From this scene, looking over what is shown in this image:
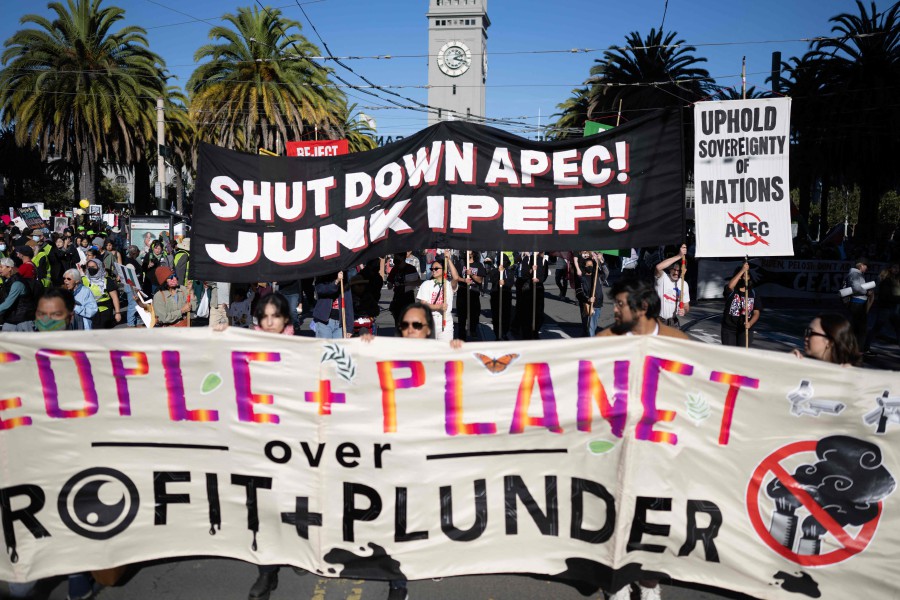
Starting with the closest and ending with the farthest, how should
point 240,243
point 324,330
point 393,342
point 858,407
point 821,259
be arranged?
point 858,407, point 393,342, point 240,243, point 324,330, point 821,259

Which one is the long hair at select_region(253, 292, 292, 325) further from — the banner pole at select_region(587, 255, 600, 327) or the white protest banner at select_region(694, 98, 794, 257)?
the banner pole at select_region(587, 255, 600, 327)

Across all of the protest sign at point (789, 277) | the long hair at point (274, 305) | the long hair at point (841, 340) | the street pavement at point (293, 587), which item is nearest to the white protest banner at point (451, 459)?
the street pavement at point (293, 587)

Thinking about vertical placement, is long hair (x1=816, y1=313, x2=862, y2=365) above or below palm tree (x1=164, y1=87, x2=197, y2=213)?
below

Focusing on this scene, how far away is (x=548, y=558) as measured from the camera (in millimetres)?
3980

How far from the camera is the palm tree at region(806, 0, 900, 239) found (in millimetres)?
26609

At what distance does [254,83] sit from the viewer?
24578 millimetres

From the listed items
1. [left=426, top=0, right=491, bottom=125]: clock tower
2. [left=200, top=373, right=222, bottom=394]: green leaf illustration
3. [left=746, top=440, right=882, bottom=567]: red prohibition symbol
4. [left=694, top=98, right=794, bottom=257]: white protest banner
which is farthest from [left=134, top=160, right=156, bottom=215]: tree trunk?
[left=426, top=0, right=491, bottom=125]: clock tower

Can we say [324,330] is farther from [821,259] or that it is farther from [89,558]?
[821,259]

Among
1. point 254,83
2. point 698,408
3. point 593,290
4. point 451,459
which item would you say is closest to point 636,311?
point 698,408

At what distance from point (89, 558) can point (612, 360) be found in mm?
3184

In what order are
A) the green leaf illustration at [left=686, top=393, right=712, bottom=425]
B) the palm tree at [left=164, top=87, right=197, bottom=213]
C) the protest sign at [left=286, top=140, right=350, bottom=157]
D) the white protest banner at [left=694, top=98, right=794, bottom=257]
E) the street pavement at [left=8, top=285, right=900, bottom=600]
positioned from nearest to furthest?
the green leaf illustration at [left=686, top=393, right=712, bottom=425], the street pavement at [left=8, top=285, right=900, bottom=600], the white protest banner at [left=694, top=98, right=794, bottom=257], the protest sign at [left=286, top=140, right=350, bottom=157], the palm tree at [left=164, top=87, right=197, bottom=213]

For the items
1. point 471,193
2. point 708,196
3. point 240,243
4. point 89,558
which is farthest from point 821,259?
point 89,558

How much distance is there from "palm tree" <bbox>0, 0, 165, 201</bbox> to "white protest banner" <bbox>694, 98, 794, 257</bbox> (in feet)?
79.9

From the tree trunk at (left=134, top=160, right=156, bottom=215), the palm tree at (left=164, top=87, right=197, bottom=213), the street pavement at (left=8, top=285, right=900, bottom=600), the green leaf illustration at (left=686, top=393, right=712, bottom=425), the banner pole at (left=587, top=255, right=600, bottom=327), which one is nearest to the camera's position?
the green leaf illustration at (left=686, top=393, right=712, bottom=425)
